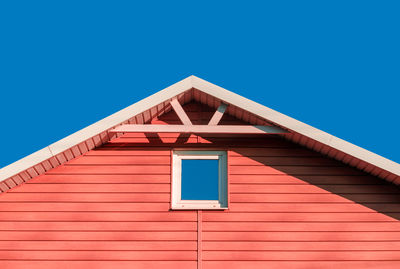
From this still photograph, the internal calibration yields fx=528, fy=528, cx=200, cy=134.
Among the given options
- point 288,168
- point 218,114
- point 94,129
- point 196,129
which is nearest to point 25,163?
point 94,129

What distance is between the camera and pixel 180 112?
8.80 m

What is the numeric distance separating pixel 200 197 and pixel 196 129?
112 cm

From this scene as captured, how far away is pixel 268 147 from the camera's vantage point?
9.02 metres

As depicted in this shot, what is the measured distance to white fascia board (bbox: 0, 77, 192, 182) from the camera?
795 centimetres

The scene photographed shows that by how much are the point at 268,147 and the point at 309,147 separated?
687mm

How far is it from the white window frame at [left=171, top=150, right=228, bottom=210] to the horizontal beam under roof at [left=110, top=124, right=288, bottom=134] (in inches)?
21.7

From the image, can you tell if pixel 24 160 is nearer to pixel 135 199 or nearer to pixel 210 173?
pixel 135 199
